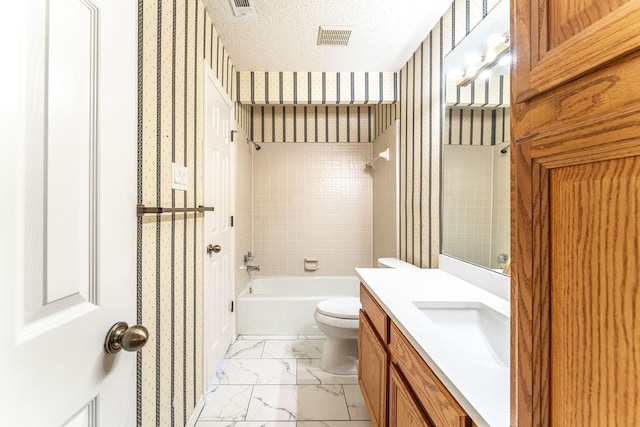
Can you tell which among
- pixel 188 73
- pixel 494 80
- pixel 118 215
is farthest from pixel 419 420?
pixel 188 73

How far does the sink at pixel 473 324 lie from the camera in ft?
3.36

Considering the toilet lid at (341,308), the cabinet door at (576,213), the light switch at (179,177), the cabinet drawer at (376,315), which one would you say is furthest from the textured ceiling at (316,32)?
the toilet lid at (341,308)

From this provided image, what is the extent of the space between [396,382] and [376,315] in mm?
309

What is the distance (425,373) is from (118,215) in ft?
2.87

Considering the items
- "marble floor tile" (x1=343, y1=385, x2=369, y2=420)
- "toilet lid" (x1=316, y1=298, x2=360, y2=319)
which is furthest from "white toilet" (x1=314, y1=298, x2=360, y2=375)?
"marble floor tile" (x1=343, y1=385, x2=369, y2=420)

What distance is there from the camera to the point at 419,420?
0.82 meters

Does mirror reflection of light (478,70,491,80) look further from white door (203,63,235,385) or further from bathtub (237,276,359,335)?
bathtub (237,276,359,335)

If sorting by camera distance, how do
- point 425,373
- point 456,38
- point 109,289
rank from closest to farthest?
point 109,289, point 425,373, point 456,38

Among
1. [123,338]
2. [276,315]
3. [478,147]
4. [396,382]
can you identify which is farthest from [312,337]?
[123,338]

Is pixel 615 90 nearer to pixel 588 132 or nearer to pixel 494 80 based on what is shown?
pixel 588 132

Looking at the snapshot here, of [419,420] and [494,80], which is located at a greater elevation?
[494,80]

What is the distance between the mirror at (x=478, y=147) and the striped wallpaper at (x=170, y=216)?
1.41m

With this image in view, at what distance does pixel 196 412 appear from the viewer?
156cm

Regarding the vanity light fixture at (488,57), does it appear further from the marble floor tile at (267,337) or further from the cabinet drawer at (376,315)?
the marble floor tile at (267,337)
